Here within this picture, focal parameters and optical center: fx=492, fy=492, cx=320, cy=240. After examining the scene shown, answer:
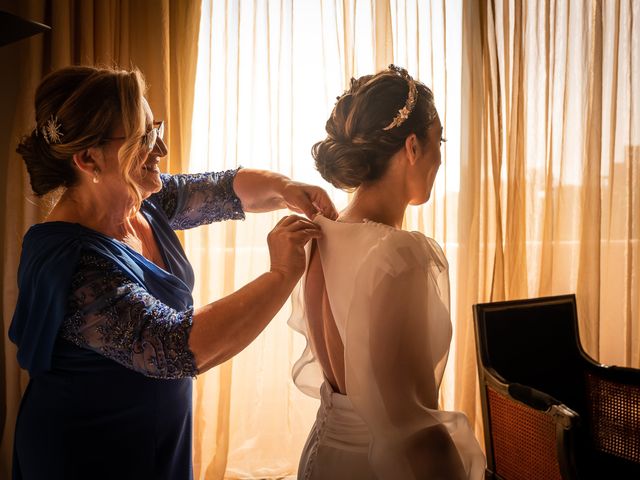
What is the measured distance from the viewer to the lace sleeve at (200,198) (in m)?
1.64

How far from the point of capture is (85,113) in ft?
3.61

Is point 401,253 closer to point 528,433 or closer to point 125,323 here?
point 125,323

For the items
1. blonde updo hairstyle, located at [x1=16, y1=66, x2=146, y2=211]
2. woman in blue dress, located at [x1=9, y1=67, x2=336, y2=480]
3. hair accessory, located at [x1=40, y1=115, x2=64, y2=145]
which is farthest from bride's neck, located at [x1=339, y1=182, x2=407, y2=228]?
hair accessory, located at [x1=40, y1=115, x2=64, y2=145]

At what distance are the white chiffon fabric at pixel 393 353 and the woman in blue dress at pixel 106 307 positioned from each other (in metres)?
0.16

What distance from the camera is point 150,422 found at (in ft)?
4.09

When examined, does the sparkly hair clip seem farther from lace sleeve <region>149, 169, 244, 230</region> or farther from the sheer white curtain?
the sheer white curtain

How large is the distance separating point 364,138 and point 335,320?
1.37 feet

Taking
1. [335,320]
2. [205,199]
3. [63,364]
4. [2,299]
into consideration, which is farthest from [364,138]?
[2,299]

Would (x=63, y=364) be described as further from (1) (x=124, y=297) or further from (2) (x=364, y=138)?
(2) (x=364, y=138)

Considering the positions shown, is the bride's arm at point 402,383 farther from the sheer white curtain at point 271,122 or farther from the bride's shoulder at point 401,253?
the sheer white curtain at point 271,122

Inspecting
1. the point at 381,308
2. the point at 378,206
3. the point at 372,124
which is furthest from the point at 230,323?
the point at 372,124

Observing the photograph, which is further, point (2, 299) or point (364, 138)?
point (2, 299)

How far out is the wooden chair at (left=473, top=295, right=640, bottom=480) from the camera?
5.96 ft

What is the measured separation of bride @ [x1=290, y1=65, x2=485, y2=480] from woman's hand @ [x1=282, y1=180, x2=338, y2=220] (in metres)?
0.12
